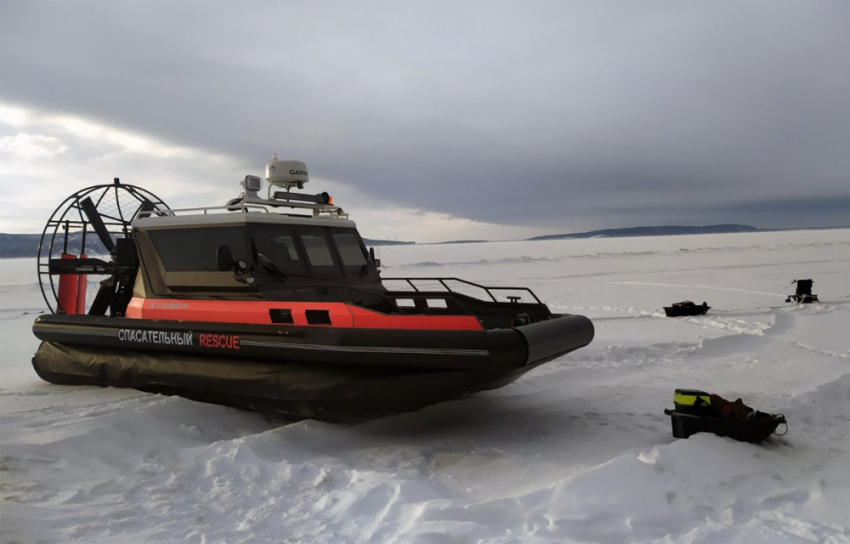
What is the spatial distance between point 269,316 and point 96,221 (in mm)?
3654

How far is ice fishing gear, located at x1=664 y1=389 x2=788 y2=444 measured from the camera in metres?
4.00

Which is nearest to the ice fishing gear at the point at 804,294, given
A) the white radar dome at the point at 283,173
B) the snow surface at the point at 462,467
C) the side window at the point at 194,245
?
the snow surface at the point at 462,467

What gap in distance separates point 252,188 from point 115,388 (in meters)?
2.54

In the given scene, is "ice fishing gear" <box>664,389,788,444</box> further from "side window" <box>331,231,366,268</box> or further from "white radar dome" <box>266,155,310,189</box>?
"white radar dome" <box>266,155,310,189</box>

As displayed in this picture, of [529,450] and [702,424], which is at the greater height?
[702,424]

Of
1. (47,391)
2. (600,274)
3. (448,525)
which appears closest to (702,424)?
(448,525)

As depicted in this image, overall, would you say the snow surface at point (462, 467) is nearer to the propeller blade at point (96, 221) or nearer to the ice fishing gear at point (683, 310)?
the propeller blade at point (96, 221)

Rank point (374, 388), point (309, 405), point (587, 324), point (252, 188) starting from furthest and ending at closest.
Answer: point (252, 188) → point (587, 324) → point (309, 405) → point (374, 388)

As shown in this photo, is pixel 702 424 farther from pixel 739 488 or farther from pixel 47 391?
pixel 47 391

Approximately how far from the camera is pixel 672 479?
346 cm

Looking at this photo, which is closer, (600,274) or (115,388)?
(115,388)

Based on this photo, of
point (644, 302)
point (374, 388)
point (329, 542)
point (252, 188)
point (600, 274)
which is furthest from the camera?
point (600, 274)

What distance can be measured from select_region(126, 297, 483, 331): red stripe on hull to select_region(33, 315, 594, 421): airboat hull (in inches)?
3.8

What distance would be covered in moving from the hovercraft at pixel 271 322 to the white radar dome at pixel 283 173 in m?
0.01
